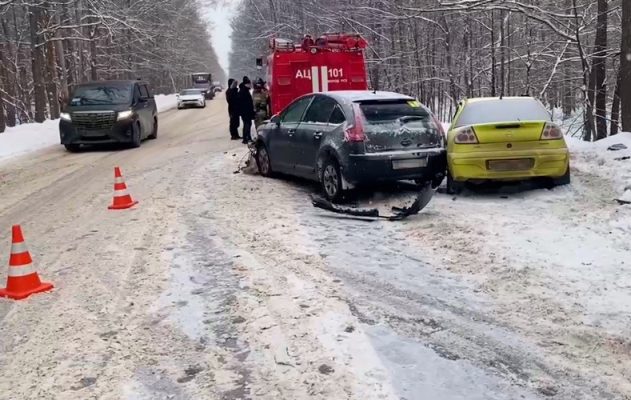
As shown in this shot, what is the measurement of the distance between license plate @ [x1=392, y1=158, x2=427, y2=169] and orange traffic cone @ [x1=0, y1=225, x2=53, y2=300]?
460cm

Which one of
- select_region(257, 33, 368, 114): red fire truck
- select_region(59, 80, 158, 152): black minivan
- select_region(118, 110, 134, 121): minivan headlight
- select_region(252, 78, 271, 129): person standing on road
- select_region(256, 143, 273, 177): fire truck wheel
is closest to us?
select_region(256, 143, 273, 177): fire truck wheel

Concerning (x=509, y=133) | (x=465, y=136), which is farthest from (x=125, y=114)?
(x=509, y=133)

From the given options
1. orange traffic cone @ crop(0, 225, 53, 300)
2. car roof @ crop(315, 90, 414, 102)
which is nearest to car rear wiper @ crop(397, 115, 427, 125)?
car roof @ crop(315, 90, 414, 102)

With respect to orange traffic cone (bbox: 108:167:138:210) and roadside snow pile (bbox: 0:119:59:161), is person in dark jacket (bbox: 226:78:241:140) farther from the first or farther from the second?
orange traffic cone (bbox: 108:167:138:210)

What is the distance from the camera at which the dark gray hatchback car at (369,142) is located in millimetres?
8258

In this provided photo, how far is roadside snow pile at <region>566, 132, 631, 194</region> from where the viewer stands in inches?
351

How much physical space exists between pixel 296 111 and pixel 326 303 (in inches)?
230

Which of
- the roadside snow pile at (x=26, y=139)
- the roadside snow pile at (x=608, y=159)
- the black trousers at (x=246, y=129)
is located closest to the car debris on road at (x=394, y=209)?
the roadside snow pile at (x=608, y=159)

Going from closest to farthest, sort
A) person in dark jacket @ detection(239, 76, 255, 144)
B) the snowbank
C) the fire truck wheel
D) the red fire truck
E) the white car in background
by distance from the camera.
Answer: the fire truck wheel < the red fire truck < person in dark jacket @ detection(239, 76, 255, 144) < the snowbank < the white car in background

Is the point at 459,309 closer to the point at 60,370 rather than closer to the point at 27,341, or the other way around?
the point at 60,370

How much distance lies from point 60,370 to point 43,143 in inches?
675

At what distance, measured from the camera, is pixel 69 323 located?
465 centimetres

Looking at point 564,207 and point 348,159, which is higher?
point 348,159

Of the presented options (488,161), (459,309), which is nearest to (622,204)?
(488,161)
